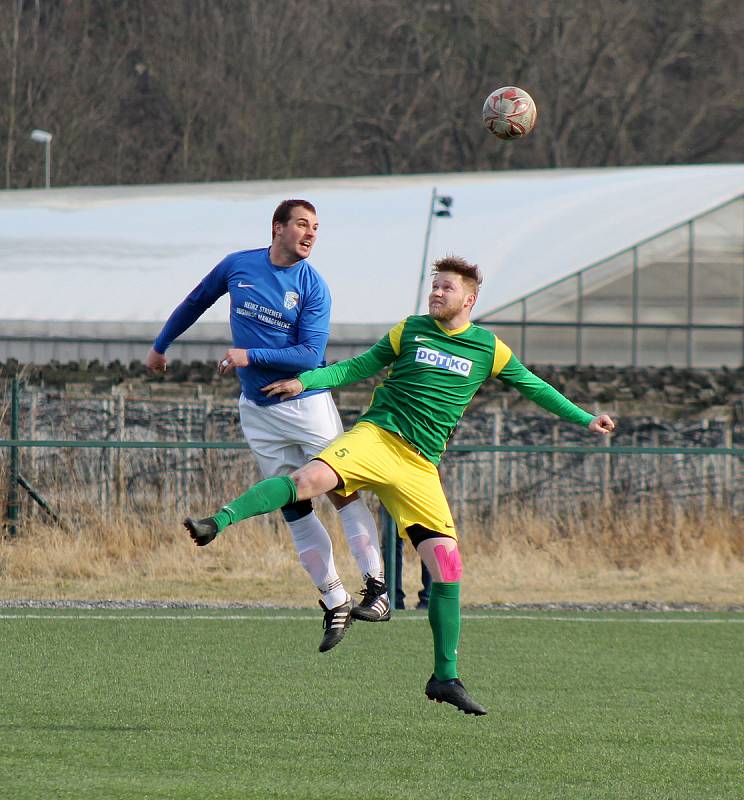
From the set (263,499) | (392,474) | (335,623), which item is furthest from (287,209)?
(335,623)

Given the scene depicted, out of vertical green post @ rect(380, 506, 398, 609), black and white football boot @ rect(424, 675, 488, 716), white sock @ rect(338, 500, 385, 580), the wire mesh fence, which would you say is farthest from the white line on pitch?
black and white football boot @ rect(424, 675, 488, 716)

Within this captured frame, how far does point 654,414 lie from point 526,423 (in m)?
2.27

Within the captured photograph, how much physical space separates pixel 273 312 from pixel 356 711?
6.76 feet

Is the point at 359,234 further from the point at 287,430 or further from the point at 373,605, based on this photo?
the point at 373,605

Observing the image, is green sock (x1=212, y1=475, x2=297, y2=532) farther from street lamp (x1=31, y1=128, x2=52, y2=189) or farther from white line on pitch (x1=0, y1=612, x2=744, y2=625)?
street lamp (x1=31, y1=128, x2=52, y2=189)

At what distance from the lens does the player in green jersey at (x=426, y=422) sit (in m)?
7.10

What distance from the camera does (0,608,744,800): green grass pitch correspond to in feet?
20.6

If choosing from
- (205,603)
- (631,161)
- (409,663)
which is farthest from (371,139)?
(409,663)

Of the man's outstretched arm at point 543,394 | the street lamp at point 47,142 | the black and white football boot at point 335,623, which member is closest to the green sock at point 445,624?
the black and white football boot at point 335,623

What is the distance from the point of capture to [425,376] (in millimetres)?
7285

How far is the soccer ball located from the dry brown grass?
5.42 meters

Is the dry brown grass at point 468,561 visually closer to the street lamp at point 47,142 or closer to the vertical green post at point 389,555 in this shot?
the vertical green post at point 389,555

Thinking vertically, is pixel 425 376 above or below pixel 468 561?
above

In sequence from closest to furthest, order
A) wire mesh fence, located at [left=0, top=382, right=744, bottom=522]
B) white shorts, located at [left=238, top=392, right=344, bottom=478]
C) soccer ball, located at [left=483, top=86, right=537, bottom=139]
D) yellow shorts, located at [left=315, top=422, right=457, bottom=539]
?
yellow shorts, located at [left=315, top=422, right=457, bottom=539] → white shorts, located at [left=238, top=392, right=344, bottom=478] → soccer ball, located at [left=483, top=86, right=537, bottom=139] → wire mesh fence, located at [left=0, top=382, right=744, bottom=522]
